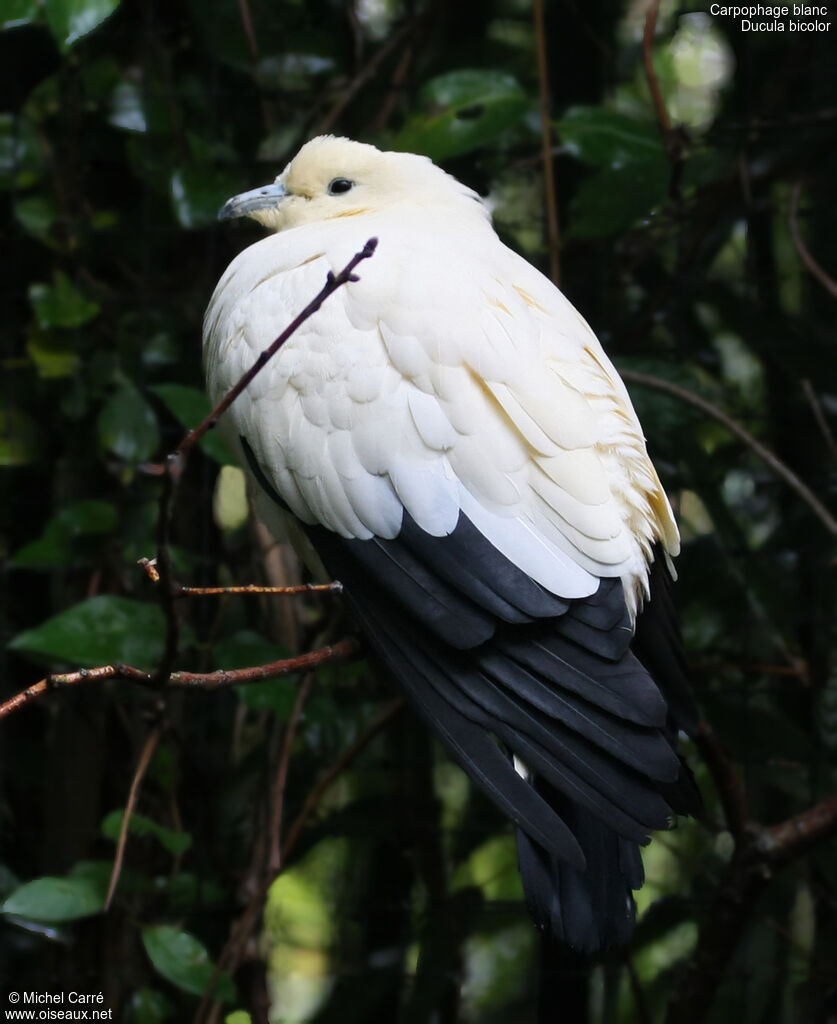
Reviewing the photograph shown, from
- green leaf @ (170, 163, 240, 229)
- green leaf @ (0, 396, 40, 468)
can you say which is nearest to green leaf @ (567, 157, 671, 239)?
green leaf @ (170, 163, 240, 229)

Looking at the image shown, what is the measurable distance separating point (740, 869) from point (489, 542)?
750 millimetres

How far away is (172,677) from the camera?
94 cm

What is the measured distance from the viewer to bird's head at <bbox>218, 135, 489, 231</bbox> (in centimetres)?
166

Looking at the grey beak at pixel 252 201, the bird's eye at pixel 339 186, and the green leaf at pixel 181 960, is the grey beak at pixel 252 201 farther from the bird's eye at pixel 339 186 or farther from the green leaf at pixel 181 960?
the green leaf at pixel 181 960

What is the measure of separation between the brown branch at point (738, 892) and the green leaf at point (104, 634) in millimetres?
938

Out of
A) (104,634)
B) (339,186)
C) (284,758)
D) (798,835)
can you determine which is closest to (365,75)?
(339,186)

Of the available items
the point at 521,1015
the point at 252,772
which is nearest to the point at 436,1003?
the point at 521,1015

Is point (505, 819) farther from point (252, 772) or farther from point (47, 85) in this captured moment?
point (47, 85)

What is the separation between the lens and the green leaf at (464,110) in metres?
Answer: 1.78

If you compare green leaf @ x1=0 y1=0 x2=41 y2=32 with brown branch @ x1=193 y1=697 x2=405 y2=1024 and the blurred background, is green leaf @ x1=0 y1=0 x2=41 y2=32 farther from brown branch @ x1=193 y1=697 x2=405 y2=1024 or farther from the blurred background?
brown branch @ x1=193 y1=697 x2=405 y2=1024

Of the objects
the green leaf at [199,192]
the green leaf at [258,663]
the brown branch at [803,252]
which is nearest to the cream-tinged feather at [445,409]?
the green leaf at [258,663]

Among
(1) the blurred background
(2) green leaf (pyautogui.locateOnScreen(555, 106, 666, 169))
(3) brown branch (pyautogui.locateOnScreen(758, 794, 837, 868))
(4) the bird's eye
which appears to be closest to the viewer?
(3) brown branch (pyautogui.locateOnScreen(758, 794, 837, 868))

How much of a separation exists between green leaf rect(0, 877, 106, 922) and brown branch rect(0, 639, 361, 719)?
69 cm

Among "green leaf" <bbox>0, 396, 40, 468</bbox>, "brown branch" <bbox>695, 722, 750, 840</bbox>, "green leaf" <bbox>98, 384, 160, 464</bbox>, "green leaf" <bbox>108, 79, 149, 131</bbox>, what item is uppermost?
"green leaf" <bbox>108, 79, 149, 131</bbox>
